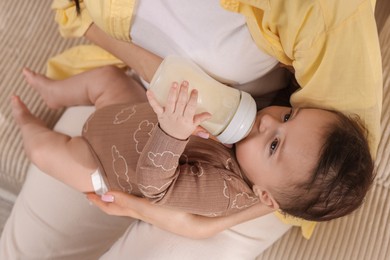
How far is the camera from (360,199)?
3.01 ft

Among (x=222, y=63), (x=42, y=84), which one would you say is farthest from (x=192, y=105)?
(x=42, y=84)

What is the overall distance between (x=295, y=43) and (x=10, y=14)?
0.87 metres

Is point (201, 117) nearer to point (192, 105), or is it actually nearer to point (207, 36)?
point (192, 105)

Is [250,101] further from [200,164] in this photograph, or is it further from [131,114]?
[131,114]

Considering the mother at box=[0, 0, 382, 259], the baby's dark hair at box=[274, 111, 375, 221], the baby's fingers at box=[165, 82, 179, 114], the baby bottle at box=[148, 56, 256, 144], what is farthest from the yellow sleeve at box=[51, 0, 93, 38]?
the baby's dark hair at box=[274, 111, 375, 221]

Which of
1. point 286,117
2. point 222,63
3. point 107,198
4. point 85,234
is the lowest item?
point 85,234

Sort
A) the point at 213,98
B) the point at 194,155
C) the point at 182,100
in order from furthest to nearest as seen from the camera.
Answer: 1. the point at 194,155
2. the point at 213,98
3. the point at 182,100

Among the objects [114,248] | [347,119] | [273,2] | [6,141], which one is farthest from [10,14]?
[347,119]

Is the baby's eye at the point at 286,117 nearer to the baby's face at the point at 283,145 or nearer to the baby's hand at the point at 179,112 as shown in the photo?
the baby's face at the point at 283,145

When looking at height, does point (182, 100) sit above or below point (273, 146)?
above

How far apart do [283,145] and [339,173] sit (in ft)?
0.36

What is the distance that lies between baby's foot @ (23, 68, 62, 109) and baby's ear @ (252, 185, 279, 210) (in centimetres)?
58

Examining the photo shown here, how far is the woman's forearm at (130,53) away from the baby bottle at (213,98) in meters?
0.17

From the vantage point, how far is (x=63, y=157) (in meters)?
1.11
